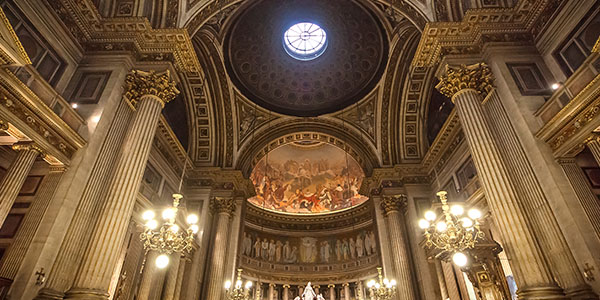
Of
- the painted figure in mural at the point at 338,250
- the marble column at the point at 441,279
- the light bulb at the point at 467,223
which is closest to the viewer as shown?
the light bulb at the point at 467,223

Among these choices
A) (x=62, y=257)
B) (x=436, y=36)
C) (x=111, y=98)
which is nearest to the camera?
(x=62, y=257)

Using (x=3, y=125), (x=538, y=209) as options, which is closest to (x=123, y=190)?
(x=3, y=125)

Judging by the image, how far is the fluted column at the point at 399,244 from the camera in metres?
12.8

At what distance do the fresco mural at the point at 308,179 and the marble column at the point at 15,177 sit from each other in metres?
16.3

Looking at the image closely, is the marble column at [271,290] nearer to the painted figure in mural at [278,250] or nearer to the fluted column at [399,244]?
the painted figure in mural at [278,250]

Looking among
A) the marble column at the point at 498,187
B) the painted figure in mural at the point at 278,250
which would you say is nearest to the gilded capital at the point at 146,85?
the marble column at the point at 498,187

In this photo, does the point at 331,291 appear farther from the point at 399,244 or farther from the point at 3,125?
the point at 3,125

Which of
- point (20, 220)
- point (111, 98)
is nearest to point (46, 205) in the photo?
point (20, 220)

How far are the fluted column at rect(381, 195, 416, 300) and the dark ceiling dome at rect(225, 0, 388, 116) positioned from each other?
534cm

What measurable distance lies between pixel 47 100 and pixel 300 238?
18093mm

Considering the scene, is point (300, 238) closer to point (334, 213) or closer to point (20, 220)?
point (334, 213)

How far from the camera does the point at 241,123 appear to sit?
16609mm

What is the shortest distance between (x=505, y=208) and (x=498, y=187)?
462mm

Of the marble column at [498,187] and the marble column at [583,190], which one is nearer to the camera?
the marble column at [498,187]
